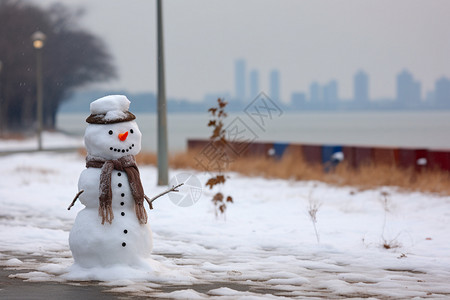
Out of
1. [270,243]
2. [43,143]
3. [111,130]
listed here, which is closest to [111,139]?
[111,130]

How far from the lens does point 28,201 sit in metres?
13.9

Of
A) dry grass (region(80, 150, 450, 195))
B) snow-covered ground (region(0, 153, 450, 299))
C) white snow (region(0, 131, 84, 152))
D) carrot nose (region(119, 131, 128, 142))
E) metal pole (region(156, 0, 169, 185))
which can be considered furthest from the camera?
white snow (region(0, 131, 84, 152))

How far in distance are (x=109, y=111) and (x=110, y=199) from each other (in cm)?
92

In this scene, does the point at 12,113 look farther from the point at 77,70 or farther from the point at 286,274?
the point at 286,274

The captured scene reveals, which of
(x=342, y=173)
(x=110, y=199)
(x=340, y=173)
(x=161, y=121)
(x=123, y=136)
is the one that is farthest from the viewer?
(x=340, y=173)

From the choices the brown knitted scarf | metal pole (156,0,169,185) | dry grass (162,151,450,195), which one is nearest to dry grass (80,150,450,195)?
dry grass (162,151,450,195)

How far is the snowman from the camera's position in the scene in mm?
7363

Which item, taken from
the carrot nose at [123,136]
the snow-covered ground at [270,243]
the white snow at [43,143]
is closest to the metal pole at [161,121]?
the snow-covered ground at [270,243]

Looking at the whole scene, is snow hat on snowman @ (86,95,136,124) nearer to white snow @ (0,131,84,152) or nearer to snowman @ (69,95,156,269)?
snowman @ (69,95,156,269)

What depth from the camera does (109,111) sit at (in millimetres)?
7570

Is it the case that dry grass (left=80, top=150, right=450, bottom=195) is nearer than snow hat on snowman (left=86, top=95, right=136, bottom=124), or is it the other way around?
snow hat on snowman (left=86, top=95, right=136, bottom=124)

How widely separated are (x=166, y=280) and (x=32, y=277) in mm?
1362

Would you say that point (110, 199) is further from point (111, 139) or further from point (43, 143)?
point (43, 143)

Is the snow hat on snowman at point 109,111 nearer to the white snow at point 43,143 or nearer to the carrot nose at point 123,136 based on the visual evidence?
the carrot nose at point 123,136
